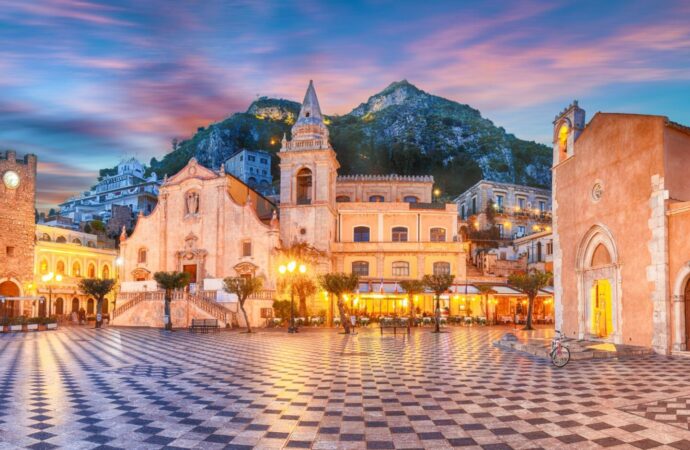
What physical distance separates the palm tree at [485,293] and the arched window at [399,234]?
8.22 metres

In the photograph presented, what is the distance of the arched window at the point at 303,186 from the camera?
1734 inches

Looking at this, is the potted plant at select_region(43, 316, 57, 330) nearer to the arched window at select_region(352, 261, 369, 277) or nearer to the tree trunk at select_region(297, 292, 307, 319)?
the tree trunk at select_region(297, 292, 307, 319)

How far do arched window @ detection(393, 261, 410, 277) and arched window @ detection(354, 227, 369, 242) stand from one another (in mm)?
3773

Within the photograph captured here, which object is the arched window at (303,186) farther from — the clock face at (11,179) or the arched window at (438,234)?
the clock face at (11,179)

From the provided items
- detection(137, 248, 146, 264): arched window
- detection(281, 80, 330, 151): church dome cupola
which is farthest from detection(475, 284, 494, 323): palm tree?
detection(137, 248, 146, 264): arched window

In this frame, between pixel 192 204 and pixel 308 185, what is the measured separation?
1010cm

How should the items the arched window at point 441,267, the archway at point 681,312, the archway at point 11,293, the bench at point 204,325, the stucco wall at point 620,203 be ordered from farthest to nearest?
1. the arched window at point 441,267
2. the archway at point 11,293
3. the bench at point 204,325
4. the stucco wall at point 620,203
5. the archway at point 681,312

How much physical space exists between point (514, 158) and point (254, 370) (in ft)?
309

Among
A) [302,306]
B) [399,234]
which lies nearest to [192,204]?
[302,306]

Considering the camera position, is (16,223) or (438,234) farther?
(438,234)

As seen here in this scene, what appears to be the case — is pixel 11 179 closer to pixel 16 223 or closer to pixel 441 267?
pixel 16 223

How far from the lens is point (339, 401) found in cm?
1035

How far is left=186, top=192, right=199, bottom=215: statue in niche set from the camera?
43375mm

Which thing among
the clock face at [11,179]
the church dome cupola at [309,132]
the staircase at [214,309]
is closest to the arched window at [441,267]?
the church dome cupola at [309,132]
